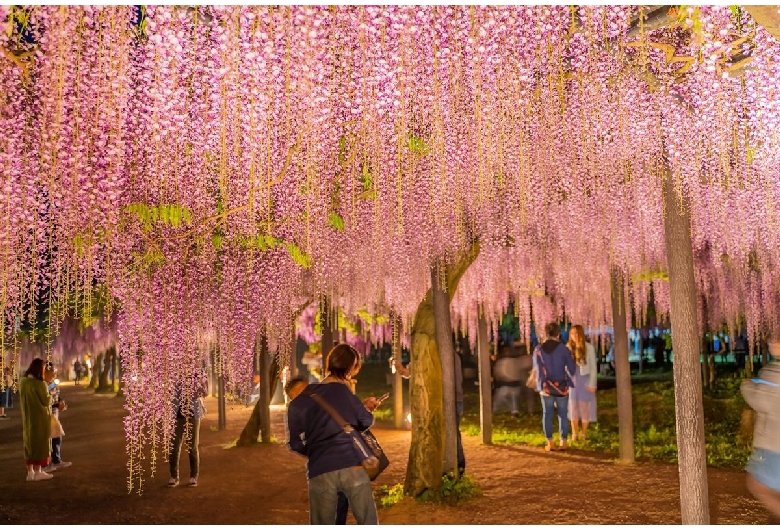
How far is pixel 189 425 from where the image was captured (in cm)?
620

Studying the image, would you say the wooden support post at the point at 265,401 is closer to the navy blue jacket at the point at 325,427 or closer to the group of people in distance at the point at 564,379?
the group of people in distance at the point at 564,379

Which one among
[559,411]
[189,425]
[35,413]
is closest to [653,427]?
[559,411]

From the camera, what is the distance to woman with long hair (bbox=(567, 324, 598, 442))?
8078 mm

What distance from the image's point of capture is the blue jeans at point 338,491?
3.17 meters

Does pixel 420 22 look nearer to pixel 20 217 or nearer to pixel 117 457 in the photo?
pixel 20 217

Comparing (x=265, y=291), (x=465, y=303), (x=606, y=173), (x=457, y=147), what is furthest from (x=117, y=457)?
(x=606, y=173)

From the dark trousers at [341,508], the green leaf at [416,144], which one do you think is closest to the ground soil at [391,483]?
the dark trousers at [341,508]

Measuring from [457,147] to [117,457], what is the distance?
621 cm

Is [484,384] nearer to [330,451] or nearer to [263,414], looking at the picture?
[263,414]

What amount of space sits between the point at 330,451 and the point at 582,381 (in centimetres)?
566

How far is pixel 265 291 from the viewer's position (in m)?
6.82

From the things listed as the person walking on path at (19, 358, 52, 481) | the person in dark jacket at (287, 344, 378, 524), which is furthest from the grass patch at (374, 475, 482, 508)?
the person walking on path at (19, 358, 52, 481)

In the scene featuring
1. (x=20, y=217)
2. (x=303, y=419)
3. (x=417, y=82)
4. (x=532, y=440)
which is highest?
(x=417, y=82)

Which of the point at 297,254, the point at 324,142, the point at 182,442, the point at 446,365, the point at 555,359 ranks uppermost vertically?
the point at 324,142
